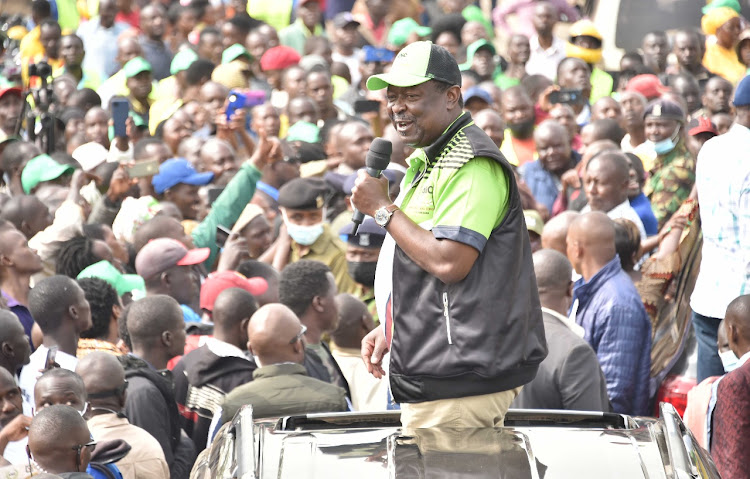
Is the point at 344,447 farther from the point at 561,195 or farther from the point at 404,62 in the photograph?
the point at 561,195


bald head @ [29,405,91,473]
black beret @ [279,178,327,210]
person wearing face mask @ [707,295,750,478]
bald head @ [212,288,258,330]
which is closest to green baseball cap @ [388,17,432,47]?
black beret @ [279,178,327,210]

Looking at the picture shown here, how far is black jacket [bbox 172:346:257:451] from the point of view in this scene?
6445mm

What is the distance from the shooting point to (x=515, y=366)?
4066 mm

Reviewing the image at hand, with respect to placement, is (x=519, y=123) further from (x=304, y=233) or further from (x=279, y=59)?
(x=304, y=233)

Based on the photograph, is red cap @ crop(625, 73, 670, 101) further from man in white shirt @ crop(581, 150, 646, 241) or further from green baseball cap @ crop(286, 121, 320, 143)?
man in white shirt @ crop(581, 150, 646, 241)

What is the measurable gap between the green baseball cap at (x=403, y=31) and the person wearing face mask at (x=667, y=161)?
16.8ft

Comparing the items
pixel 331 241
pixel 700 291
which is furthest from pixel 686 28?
pixel 700 291

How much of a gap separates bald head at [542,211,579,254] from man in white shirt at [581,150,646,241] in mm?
790

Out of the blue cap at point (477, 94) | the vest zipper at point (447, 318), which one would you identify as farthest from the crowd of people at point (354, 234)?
the blue cap at point (477, 94)

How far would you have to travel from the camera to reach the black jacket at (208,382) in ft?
21.1

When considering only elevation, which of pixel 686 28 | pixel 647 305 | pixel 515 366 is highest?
pixel 515 366

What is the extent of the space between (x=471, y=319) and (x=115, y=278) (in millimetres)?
4142

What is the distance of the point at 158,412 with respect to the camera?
6.14m

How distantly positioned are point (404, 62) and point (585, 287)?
11.1ft
